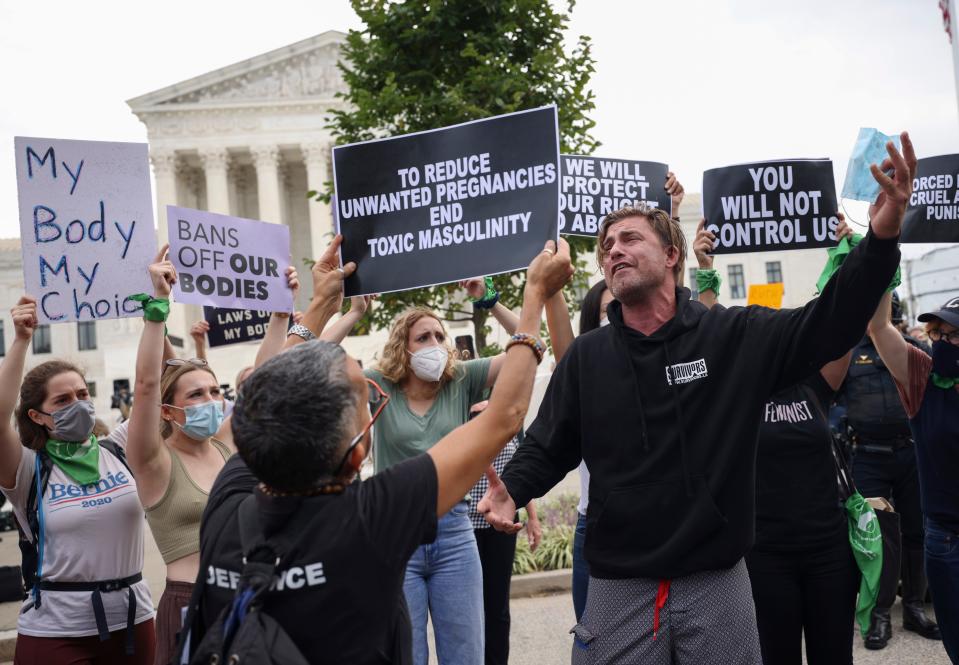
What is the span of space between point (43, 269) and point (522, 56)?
9.35 metres

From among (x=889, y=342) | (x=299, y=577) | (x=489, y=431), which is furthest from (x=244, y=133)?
(x=299, y=577)

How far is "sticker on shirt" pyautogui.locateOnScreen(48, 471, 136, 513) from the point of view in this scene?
3.76m

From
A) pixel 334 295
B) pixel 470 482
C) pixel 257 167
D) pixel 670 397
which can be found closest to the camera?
pixel 470 482

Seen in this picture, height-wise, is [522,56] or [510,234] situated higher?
[522,56]

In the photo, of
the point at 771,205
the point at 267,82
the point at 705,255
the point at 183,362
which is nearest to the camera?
the point at 183,362

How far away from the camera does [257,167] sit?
4856 cm

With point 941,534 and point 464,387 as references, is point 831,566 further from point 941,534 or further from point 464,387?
point 464,387

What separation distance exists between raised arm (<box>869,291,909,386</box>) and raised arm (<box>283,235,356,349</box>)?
91.8 inches

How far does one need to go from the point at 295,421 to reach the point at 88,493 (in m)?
2.39

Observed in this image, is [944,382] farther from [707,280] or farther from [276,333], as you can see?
[276,333]

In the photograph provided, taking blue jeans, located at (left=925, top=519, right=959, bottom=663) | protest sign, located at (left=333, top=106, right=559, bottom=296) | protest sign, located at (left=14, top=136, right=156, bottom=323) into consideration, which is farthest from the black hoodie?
protest sign, located at (left=14, top=136, right=156, bottom=323)

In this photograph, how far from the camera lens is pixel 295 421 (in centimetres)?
193

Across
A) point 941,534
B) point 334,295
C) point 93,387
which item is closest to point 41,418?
point 334,295

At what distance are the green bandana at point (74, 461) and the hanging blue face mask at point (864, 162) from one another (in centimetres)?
404
